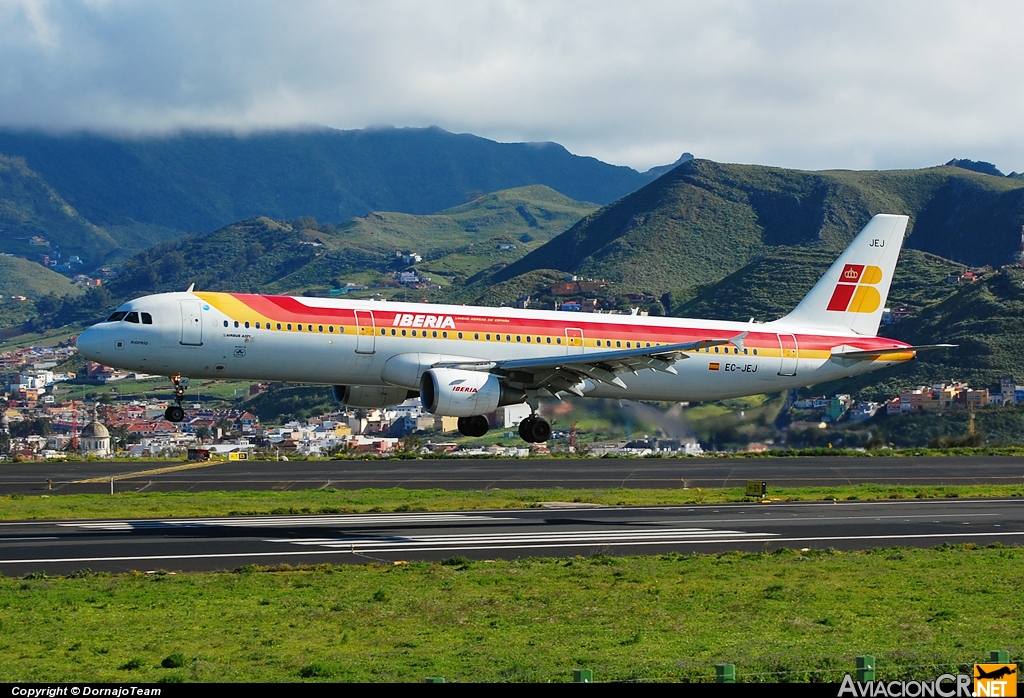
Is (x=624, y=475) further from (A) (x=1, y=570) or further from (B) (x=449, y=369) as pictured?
(A) (x=1, y=570)

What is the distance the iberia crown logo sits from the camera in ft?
175

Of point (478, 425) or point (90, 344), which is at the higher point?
point (90, 344)

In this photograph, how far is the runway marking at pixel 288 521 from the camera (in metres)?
42.1

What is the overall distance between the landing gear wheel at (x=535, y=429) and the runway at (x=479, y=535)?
3.04 metres

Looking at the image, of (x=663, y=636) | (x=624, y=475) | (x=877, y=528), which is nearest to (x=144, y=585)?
(x=663, y=636)

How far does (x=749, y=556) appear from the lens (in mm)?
34594

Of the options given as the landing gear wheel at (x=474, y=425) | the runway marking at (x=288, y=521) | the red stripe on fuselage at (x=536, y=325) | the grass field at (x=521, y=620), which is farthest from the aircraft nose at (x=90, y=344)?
the grass field at (x=521, y=620)

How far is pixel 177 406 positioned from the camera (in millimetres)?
41656

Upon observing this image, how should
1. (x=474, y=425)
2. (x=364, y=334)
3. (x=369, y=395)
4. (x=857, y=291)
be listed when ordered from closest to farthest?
(x=364, y=334) → (x=474, y=425) → (x=369, y=395) → (x=857, y=291)

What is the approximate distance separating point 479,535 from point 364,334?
8092 mm

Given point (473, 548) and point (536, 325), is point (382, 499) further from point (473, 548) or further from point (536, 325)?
point (473, 548)

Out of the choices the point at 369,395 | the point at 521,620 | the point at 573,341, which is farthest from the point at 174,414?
the point at 521,620

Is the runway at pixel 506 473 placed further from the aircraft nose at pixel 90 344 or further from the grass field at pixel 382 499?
the aircraft nose at pixel 90 344

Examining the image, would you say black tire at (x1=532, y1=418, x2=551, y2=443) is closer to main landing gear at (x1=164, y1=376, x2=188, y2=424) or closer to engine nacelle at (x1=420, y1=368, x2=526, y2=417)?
engine nacelle at (x1=420, y1=368, x2=526, y2=417)
